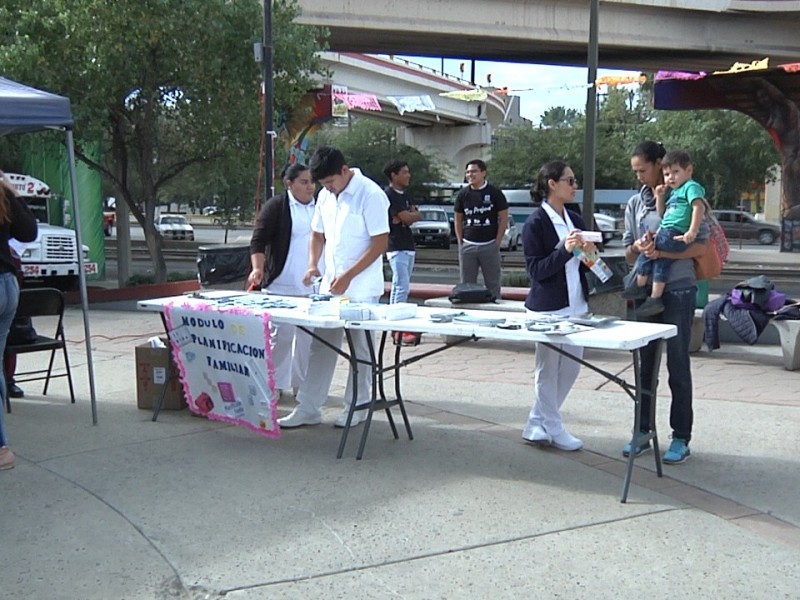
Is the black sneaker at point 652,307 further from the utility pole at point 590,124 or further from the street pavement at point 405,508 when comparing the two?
the utility pole at point 590,124

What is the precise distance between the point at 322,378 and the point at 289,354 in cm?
61

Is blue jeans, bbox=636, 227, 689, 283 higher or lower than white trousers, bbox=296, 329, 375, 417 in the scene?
higher

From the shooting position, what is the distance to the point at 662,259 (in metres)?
5.54

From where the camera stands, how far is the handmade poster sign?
593cm

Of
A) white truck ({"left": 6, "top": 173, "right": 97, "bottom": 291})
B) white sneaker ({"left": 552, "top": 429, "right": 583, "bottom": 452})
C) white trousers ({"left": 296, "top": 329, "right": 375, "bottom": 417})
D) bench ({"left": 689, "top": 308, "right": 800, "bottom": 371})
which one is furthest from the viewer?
white truck ({"left": 6, "top": 173, "right": 97, "bottom": 291})

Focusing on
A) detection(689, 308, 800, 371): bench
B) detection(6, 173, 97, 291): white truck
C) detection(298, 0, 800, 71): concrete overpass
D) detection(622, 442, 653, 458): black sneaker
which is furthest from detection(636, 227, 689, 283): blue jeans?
detection(298, 0, 800, 71): concrete overpass

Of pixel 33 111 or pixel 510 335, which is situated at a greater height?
pixel 33 111

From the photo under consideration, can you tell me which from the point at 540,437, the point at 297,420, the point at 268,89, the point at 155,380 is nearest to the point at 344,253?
the point at 297,420

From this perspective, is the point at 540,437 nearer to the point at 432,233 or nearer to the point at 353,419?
the point at 353,419

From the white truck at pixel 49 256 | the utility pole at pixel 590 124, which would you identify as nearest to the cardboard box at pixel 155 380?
the utility pole at pixel 590 124

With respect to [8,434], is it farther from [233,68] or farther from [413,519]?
[233,68]

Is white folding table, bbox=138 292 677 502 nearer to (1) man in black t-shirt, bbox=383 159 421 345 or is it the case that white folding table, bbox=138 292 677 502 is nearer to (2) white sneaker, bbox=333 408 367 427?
(2) white sneaker, bbox=333 408 367 427

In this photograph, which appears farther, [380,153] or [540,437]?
[380,153]

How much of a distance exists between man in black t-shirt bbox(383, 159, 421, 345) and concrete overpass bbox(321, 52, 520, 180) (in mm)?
20719
